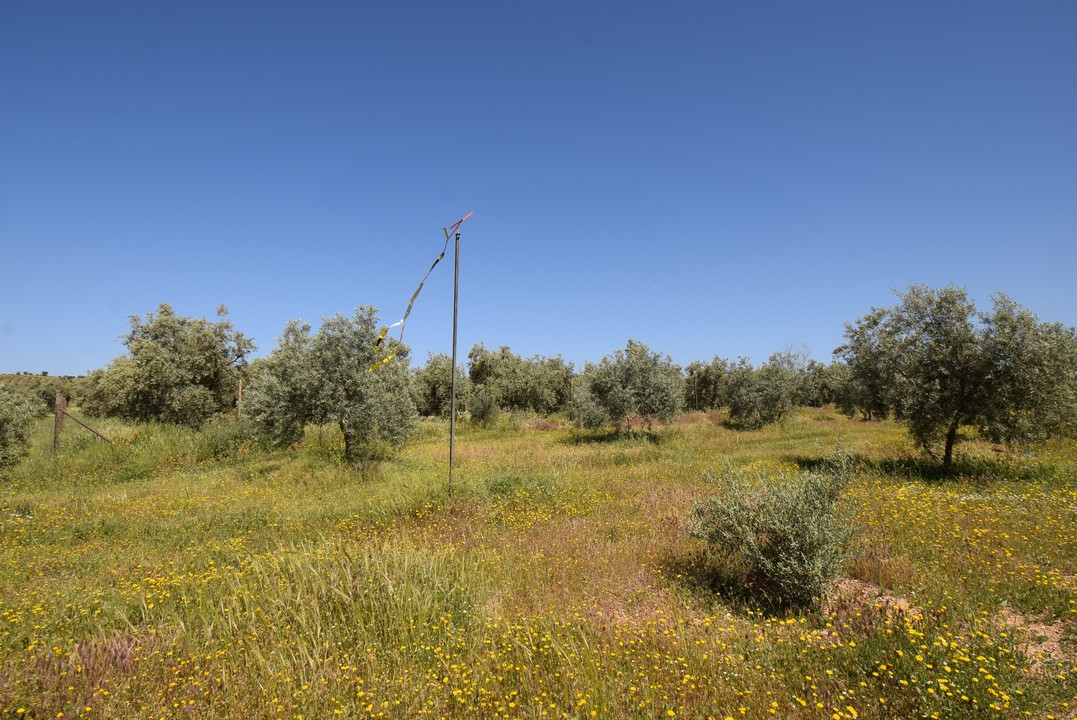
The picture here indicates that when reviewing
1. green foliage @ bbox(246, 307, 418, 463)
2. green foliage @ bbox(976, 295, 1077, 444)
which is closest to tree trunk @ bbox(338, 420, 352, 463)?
green foliage @ bbox(246, 307, 418, 463)

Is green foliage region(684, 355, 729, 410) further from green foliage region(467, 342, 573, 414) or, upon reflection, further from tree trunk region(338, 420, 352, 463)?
tree trunk region(338, 420, 352, 463)

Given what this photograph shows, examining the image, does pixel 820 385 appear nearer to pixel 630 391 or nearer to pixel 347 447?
pixel 630 391

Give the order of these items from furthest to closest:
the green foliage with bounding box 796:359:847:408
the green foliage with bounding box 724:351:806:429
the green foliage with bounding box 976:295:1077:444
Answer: the green foliage with bounding box 796:359:847:408, the green foliage with bounding box 724:351:806:429, the green foliage with bounding box 976:295:1077:444

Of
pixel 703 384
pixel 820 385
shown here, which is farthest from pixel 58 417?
pixel 820 385

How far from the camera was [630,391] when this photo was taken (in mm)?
26922

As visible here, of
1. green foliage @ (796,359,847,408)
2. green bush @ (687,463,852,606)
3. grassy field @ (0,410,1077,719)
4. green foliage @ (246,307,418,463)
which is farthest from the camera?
green foliage @ (796,359,847,408)

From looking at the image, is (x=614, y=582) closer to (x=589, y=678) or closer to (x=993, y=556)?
(x=589, y=678)

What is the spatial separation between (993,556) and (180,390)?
111 feet

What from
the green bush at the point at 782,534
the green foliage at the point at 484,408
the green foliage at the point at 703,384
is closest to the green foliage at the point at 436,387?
the green foliage at the point at 484,408

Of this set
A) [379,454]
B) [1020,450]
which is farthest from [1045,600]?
[379,454]

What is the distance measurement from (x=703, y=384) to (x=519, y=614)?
56.0 m

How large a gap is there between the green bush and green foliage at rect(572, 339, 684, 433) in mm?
20192

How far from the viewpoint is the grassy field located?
390 centimetres

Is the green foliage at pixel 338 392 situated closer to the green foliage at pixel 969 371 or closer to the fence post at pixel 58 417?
the fence post at pixel 58 417
